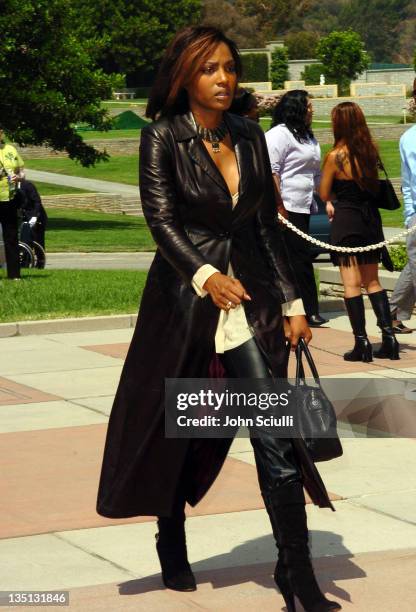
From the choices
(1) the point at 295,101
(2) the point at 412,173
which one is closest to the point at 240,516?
(2) the point at 412,173

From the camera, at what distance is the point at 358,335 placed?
10117 mm

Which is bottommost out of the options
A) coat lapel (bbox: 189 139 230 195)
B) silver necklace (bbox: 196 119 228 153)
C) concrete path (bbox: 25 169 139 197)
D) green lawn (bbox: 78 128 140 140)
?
green lawn (bbox: 78 128 140 140)

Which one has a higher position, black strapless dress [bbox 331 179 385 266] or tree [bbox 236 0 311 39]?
black strapless dress [bbox 331 179 385 266]

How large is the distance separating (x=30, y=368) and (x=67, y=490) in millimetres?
3438

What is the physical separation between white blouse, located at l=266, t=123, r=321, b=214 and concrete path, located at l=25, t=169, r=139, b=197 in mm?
24334

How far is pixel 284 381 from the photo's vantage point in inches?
182

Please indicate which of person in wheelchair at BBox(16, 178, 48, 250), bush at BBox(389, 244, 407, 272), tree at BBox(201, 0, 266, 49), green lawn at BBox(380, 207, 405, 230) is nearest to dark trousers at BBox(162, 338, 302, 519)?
bush at BBox(389, 244, 407, 272)

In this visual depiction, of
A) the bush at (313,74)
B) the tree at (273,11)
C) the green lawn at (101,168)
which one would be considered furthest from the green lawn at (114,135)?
the tree at (273,11)

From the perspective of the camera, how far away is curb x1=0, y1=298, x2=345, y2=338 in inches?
448

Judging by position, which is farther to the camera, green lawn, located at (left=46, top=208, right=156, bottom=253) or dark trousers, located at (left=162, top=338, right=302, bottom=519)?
green lawn, located at (left=46, top=208, right=156, bottom=253)

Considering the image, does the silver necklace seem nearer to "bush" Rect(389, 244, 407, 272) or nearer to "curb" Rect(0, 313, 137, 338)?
"curb" Rect(0, 313, 137, 338)

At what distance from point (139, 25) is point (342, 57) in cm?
1657

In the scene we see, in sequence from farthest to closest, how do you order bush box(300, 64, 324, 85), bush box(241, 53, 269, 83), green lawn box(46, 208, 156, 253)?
bush box(241, 53, 269, 83) < bush box(300, 64, 324, 85) < green lawn box(46, 208, 156, 253)

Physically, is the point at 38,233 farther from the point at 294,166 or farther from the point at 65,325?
the point at 294,166
